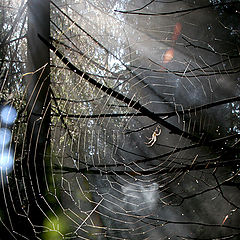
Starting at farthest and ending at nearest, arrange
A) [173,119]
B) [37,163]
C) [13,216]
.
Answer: [173,119] < [13,216] < [37,163]

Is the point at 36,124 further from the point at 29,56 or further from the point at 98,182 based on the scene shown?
the point at 98,182

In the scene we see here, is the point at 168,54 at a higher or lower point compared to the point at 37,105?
higher

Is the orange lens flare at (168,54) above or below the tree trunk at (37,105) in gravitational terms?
above

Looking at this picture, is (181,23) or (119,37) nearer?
(119,37)

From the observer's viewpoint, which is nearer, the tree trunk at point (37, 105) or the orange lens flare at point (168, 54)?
the tree trunk at point (37, 105)

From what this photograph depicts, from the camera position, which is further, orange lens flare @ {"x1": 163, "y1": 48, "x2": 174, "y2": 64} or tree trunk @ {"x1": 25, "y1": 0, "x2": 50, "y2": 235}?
orange lens flare @ {"x1": 163, "y1": 48, "x2": 174, "y2": 64}

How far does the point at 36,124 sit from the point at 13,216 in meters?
0.91

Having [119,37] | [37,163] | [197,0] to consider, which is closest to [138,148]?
[119,37]

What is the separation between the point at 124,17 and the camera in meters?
2.75

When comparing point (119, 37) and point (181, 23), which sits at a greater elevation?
point (181, 23)

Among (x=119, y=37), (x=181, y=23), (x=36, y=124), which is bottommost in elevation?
(x=36, y=124)

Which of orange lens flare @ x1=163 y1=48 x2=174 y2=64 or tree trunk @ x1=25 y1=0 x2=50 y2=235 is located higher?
orange lens flare @ x1=163 y1=48 x2=174 y2=64

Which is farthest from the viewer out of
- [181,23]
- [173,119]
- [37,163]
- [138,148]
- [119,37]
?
[138,148]

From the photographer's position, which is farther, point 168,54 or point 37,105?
point 168,54
